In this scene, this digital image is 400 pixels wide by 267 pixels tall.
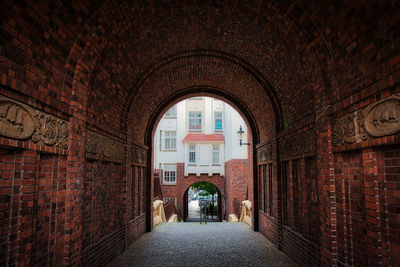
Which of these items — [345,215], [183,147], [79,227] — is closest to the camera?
[345,215]

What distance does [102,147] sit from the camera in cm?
619

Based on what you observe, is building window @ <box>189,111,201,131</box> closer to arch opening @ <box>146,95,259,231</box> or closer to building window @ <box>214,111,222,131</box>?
arch opening @ <box>146,95,259,231</box>

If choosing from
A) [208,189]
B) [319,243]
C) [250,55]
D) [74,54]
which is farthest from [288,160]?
[208,189]

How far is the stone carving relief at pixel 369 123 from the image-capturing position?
10.4 ft

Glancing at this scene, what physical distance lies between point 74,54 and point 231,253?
6170 mm

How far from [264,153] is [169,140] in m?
19.9

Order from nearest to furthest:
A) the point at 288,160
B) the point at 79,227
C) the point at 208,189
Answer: the point at 79,227 → the point at 288,160 → the point at 208,189

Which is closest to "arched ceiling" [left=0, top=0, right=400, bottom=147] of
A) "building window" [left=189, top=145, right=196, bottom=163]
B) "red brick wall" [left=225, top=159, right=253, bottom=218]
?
"red brick wall" [left=225, top=159, right=253, bottom=218]

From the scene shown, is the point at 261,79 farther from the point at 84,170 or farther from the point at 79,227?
the point at 79,227

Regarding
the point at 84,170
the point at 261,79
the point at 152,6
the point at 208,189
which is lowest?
the point at 208,189

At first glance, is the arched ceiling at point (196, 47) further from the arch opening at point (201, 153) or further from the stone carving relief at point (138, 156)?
the arch opening at point (201, 153)

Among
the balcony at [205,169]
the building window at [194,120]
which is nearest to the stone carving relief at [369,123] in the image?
the balcony at [205,169]

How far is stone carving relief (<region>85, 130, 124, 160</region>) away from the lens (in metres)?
5.45

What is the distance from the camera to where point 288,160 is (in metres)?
7.53
